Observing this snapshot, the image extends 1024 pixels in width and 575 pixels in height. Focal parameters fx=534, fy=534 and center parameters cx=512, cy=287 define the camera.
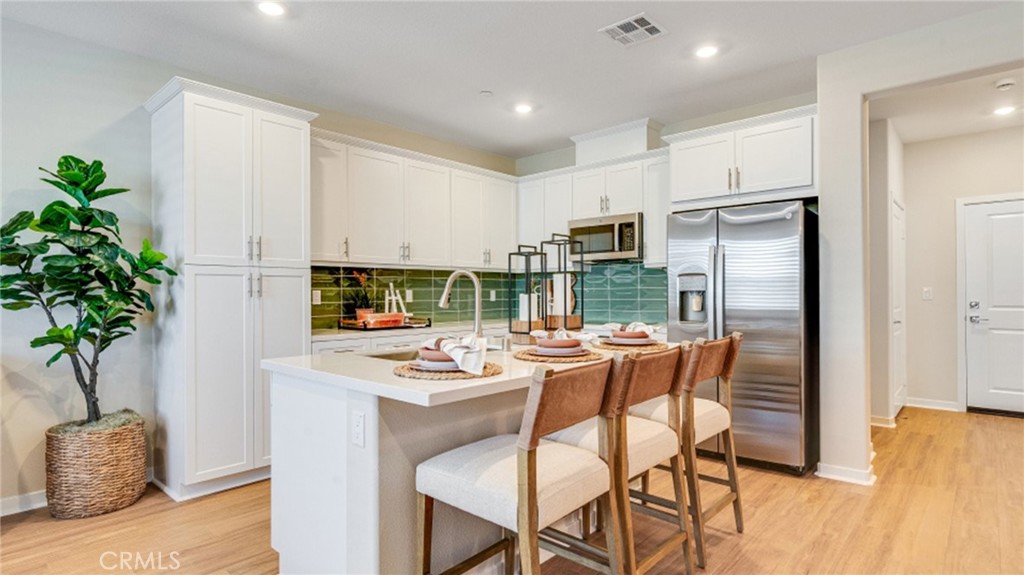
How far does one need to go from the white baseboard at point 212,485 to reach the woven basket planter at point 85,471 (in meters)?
0.26

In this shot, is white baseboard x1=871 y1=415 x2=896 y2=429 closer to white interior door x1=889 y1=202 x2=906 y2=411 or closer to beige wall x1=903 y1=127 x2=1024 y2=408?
white interior door x1=889 y1=202 x2=906 y2=411

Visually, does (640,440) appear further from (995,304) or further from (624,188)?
(995,304)

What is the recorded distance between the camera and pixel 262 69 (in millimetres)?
3533

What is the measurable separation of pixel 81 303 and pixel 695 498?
330 centimetres

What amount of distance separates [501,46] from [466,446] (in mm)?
2419

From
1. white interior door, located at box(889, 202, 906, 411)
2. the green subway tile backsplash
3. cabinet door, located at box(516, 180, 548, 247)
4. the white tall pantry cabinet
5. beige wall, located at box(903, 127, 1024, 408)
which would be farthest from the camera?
cabinet door, located at box(516, 180, 548, 247)

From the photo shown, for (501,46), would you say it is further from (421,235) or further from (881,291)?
(881,291)

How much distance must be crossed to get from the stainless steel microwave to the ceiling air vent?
64.8 inches

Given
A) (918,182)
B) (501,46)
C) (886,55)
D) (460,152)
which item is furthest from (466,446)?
(918,182)

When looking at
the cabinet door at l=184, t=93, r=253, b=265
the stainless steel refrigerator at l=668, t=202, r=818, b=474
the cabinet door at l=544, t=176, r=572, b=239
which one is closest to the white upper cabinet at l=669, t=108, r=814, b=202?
the stainless steel refrigerator at l=668, t=202, r=818, b=474

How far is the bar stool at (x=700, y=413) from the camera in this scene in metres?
2.21

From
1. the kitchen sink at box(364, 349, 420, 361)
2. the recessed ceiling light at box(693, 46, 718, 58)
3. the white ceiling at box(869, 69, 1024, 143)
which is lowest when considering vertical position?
the kitchen sink at box(364, 349, 420, 361)

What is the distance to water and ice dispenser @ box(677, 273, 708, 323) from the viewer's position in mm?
3742

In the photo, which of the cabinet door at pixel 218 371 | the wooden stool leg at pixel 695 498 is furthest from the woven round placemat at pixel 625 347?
the cabinet door at pixel 218 371
